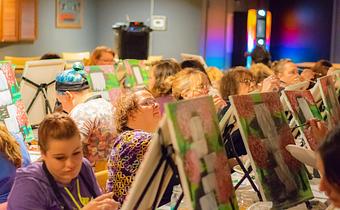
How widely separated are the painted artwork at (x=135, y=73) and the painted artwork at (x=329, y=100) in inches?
154

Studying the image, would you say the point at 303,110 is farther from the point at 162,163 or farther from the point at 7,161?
the point at 7,161

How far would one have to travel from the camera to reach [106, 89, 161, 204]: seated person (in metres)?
2.82

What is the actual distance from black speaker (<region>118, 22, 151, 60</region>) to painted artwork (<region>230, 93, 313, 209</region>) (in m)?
8.16

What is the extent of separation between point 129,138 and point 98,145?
96 cm

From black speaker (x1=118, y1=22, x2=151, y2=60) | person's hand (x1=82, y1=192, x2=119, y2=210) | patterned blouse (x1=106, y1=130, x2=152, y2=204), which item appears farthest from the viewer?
black speaker (x1=118, y1=22, x2=151, y2=60)

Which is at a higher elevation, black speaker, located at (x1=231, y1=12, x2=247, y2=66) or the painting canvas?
black speaker, located at (x1=231, y1=12, x2=247, y2=66)

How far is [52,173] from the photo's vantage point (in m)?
2.22

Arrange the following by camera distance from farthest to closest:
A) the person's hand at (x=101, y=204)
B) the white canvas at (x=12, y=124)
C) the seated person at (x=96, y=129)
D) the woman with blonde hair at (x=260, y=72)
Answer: the woman with blonde hair at (x=260, y=72) → the white canvas at (x=12, y=124) → the seated person at (x=96, y=129) → the person's hand at (x=101, y=204)

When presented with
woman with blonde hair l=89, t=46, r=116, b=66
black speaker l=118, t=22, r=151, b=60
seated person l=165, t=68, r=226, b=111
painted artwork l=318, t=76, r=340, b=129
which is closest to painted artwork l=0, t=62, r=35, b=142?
seated person l=165, t=68, r=226, b=111

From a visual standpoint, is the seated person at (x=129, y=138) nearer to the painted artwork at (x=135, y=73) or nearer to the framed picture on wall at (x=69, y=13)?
the painted artwork at (x=135, y=73)

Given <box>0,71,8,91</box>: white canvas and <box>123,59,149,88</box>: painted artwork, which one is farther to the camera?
<box>123,59,149,88</box>: painted artwork

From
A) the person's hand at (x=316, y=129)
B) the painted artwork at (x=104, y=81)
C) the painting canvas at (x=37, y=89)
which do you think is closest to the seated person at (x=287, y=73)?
the painted artwork at (x=104, y=81)

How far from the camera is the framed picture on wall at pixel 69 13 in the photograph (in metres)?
11.5

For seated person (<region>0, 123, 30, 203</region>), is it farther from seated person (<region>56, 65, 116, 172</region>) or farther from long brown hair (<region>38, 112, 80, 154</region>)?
long brown hair (<region>38, 112, 80, 154</region>)
